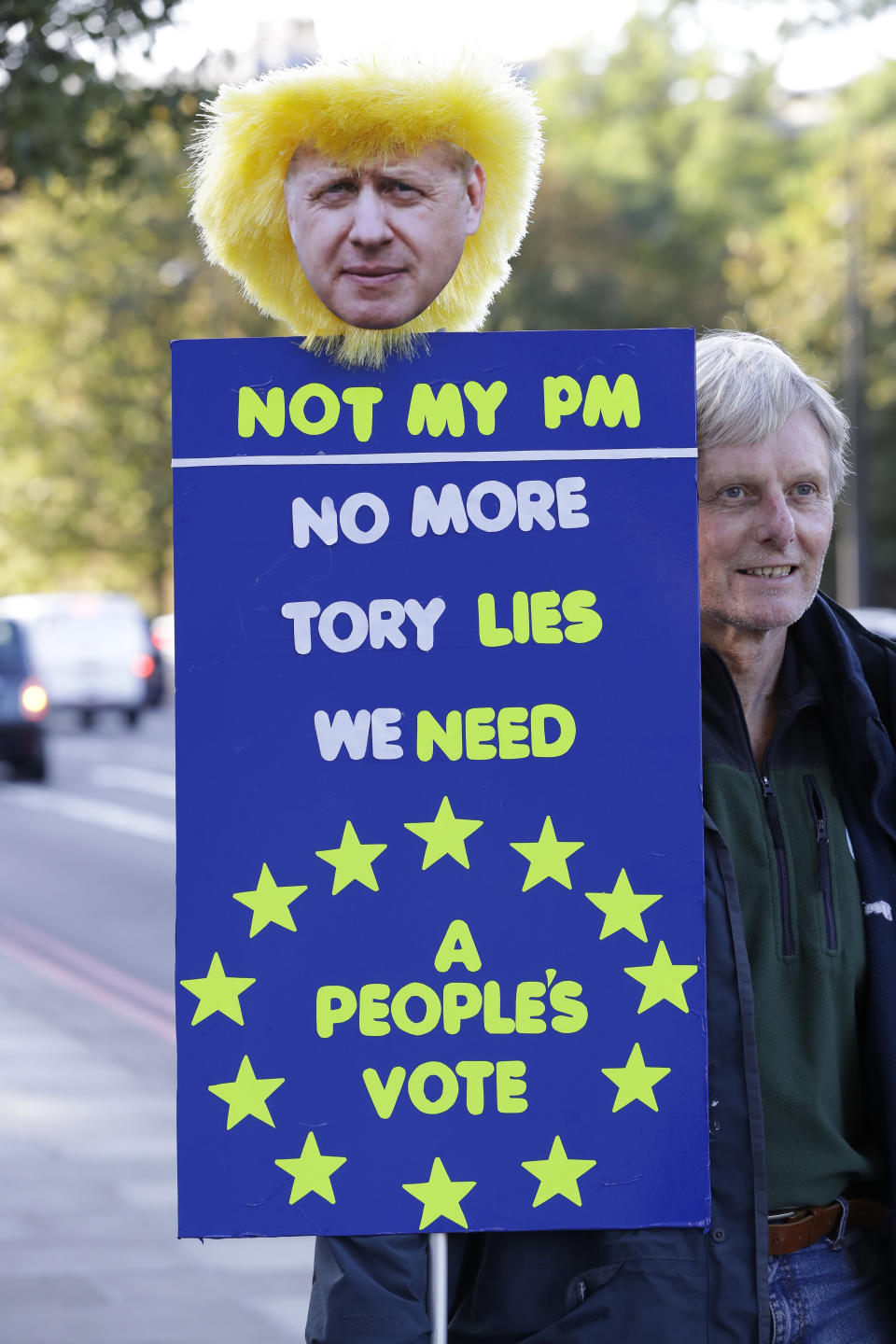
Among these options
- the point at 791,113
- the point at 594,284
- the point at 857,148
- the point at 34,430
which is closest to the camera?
the point at 857,148

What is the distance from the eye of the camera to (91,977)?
8.49 metres

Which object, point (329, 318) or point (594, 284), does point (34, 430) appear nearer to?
point (594, 284)

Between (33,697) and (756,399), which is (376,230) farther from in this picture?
(33,697)

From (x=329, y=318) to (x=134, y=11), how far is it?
5274mm

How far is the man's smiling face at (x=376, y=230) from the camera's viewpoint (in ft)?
6.53

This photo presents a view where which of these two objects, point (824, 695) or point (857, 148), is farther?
point (857, 148)

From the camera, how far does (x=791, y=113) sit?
6444 centimetres

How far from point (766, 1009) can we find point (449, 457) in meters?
0.71

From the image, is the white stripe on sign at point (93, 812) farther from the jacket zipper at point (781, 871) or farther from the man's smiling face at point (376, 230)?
the man's smiling face at point (376, 230)

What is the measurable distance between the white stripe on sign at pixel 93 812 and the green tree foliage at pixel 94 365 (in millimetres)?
20216

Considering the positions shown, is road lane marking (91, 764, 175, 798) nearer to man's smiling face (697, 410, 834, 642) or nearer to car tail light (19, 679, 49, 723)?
car tail light (19, 679, 49, 723)

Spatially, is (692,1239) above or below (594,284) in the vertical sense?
below

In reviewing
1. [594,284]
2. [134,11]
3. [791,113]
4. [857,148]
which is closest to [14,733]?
[134,11]

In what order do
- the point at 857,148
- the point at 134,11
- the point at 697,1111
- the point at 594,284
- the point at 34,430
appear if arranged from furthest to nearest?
the point at 34,430, the point at 594,284, the point at 857,148, the point at 134,11, the point at 697,1111
